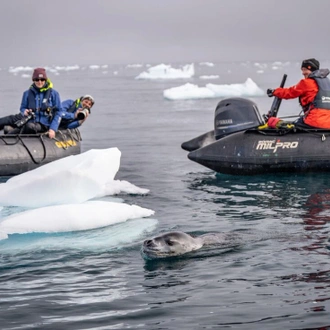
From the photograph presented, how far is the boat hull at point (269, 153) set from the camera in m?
11.2

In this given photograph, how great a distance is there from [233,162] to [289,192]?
1.24 meters

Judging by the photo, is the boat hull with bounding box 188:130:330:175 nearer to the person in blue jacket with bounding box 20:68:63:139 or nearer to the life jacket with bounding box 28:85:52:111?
the person in blue jacket with bounding box 20:68:63:139

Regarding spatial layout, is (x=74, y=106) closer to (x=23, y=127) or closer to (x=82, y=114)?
(x=82, y=114)

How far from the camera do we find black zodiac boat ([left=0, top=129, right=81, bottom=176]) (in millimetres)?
11336

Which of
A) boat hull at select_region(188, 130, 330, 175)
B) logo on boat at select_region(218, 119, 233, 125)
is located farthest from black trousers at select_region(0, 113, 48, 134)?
logo on boat at select_region(218, 119, 233, 125)

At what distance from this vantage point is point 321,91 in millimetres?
11102

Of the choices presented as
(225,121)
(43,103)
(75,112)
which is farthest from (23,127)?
(225,121)

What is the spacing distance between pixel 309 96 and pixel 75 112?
3883 millimetres

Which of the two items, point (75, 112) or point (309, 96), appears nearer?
point (309, 96)

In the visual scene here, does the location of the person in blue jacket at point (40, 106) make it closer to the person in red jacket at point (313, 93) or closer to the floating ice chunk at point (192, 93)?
the person in red jacket at point (313, 93)

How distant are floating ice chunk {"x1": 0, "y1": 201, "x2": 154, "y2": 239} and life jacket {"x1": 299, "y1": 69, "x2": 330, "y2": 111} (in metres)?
3.97

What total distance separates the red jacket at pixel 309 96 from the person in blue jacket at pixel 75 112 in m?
3.07

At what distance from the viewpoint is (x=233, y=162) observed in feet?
37.0

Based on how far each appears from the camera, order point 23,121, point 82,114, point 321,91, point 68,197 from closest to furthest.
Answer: point 68,197, point 321,91, point 23,121, point 82,114
